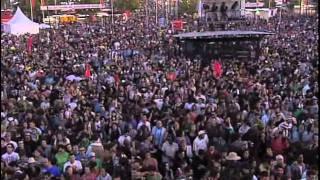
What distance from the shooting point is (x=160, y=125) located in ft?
38.1

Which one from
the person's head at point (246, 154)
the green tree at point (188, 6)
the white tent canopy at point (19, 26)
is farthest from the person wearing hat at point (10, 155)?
the green tree at point (188, 6)

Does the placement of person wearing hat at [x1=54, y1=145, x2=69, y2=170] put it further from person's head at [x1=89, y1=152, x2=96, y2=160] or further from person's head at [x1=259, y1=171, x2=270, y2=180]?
person's head at [x1=259, y1=171, x2=270, y2=180]

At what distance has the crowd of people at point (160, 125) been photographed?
10.0 metres

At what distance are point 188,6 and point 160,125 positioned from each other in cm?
8343

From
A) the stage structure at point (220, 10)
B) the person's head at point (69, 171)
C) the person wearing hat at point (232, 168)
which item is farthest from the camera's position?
the stage structure at point (220, 10)

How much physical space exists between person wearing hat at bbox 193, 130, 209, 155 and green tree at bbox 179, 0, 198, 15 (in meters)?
81.8

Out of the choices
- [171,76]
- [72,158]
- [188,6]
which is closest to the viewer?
[72,158]

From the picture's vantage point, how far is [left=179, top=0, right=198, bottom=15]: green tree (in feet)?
305

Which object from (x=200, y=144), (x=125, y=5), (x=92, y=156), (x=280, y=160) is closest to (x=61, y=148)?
(x=92, y=156)

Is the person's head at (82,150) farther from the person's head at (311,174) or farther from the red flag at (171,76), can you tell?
the red flag at (171,76)

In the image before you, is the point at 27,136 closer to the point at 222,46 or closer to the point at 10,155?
the point at 10,155

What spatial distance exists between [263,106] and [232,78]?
16.4 feet

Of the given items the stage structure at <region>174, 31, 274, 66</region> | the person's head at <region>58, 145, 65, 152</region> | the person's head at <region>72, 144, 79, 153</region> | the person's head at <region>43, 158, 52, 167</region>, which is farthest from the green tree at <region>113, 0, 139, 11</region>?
the person's head at <region>43, 158, 52, 167</region>

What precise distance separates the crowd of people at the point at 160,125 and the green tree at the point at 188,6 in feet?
238
